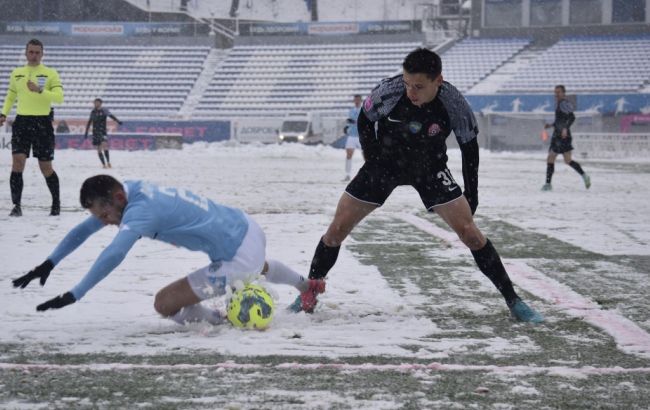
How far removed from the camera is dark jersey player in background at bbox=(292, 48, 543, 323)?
4805 mm

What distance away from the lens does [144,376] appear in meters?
3.70

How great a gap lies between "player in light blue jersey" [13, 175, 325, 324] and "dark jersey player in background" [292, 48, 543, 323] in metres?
0.63

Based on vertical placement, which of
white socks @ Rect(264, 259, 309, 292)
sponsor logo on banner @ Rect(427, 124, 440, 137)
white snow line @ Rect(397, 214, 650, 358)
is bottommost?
white snow line @ Rect(397, 214, 650, 358)

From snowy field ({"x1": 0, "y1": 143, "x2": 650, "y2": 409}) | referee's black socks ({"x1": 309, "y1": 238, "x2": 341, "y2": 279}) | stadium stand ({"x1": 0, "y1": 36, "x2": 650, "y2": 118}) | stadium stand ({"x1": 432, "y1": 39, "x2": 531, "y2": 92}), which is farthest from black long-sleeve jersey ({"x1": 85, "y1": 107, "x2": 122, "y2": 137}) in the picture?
stadium stand ({"x1": 432, "y1": 39, "x2": 531, "y2": 92})

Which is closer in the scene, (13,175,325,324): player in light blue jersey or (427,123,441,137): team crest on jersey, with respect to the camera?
(13,175,325,324): player in light blue jersey

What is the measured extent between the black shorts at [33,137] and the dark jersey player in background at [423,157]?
579cm

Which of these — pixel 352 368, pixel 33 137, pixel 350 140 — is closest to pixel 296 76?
pixel 350 140

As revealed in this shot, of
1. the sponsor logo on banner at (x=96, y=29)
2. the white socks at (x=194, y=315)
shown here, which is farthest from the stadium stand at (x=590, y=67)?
the white socks at (x=194, y=315)

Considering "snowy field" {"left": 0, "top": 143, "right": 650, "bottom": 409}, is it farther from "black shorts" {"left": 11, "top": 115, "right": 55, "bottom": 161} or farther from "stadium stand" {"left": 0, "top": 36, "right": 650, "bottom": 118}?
"stadium stand" {"left": 0, "top": 36, "right": 650, "bottom": 118}

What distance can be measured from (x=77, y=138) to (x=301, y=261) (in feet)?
→ 101

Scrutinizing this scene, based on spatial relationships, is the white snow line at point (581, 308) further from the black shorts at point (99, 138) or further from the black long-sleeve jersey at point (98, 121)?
the black long-sleeve jersey at point (98, 121)

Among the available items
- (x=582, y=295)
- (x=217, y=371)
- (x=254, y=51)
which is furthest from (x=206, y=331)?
(x=254, y=51)

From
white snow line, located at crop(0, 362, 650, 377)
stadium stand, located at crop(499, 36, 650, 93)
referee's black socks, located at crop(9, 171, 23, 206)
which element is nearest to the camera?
white snow line, located at crop(0, 362, 650, 377)

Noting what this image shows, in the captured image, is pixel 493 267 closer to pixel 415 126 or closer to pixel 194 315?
pixel 415 126
